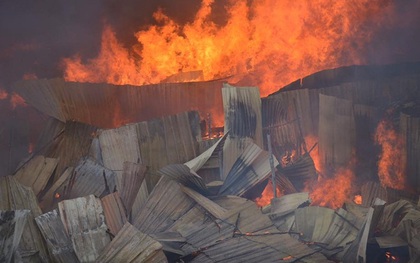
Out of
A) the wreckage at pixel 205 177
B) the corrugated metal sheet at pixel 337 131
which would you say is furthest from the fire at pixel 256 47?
the corrugated metal sheet at pixel 337 131

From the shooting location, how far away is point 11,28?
670 inches

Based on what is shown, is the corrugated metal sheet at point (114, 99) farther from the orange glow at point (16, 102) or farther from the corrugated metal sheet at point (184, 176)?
the corrugated metal sheet at point (184, 176)

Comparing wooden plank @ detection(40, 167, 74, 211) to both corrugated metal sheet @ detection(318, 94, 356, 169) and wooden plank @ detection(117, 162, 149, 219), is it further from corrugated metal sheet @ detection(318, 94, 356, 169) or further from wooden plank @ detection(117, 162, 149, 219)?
corrugated metal sheet @ detection(318, 94, 356, 169)

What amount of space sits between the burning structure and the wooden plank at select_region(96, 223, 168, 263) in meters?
0.03

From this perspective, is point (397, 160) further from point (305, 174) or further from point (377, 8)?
point (377, 8)

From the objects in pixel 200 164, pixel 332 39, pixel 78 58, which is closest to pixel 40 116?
pixel 78 58

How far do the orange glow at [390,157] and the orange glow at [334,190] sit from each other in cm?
91

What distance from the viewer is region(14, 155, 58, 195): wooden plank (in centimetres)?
1266

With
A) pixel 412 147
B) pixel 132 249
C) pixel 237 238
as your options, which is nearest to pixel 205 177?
pixel 237 238

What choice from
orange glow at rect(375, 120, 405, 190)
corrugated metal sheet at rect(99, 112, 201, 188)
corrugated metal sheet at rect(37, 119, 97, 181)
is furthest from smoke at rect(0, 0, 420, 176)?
corrugated metal sheet at rect(99, 112, 201, 188)

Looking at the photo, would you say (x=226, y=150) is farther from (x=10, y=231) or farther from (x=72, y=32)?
(x=72, y=32)

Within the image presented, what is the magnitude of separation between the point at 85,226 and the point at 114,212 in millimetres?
979

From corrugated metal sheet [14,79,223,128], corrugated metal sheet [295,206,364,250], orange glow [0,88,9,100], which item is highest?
orange glow [0,88,9,100]

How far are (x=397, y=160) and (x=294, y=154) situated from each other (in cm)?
282
